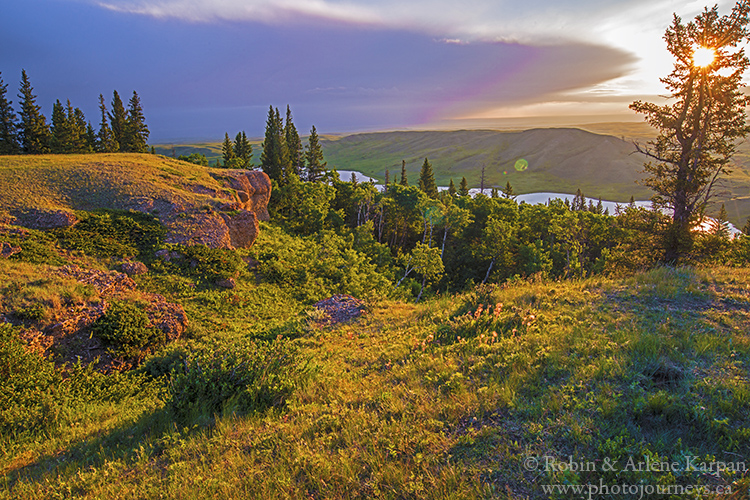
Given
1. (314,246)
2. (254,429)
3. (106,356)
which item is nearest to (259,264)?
(314,246)

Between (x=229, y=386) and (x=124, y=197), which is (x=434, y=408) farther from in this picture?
(x=124, y=197)

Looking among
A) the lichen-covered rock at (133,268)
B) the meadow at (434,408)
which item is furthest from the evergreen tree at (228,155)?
the meadow at (434,408)

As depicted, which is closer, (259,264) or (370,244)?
(259,264)

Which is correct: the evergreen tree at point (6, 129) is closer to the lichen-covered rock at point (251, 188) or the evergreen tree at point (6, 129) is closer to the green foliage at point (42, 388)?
the lichen-covered rock at point (251, 188)

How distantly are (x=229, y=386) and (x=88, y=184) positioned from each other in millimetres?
24502

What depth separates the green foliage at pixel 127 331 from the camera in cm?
996

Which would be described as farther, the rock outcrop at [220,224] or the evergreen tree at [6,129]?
the evergreen tree at [6,129]

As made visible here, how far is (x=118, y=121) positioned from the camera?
2192 inches

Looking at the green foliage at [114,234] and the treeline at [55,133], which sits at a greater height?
the treeline at [55,133]

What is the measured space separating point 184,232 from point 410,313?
15351mm

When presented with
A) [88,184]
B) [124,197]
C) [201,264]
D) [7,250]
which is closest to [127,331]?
[201,264]

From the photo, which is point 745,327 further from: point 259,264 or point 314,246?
point 314,246

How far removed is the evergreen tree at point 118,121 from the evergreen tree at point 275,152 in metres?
22.4

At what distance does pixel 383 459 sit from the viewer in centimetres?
367
